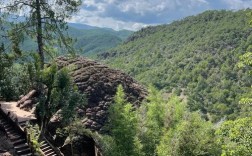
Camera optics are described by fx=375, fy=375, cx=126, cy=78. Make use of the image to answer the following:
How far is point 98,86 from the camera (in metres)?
36.6

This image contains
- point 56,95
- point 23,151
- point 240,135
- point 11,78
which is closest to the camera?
point 240,135

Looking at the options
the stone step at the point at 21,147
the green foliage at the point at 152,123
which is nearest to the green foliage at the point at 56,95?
the stone step at the point at 21,147

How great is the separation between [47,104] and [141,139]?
A: 7.98 m

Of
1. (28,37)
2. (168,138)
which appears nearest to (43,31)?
(28,37)

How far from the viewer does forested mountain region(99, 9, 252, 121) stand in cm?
12312

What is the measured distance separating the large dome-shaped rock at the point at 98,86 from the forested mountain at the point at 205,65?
215 feet

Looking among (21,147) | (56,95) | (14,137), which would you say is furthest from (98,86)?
(21,147)

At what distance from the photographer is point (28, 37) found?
32031mm

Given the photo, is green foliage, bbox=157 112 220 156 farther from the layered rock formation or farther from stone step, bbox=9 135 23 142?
stone step, bbox=9 135 23 142

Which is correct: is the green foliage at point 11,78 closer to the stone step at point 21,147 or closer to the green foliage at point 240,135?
the stone step at point 21,147

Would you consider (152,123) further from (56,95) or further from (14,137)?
(14,137)

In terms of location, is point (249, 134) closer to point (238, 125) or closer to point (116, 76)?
point (238, 125)

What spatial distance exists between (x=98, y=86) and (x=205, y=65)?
11089 centimetres

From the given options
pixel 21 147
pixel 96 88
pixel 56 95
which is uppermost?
pixel 56 95
